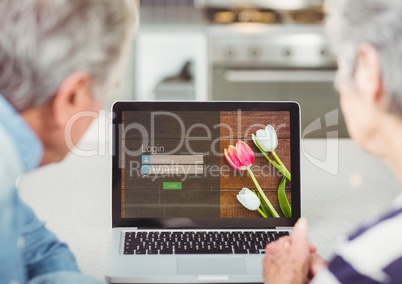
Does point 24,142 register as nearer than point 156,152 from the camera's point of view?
Yes

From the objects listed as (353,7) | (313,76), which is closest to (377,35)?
(353,7)

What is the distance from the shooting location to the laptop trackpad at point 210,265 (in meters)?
1.21

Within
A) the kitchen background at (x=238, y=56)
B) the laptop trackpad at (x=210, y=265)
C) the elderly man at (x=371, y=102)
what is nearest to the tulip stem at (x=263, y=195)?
the laptop trackpad at (x=210, y=265)

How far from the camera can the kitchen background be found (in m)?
3.83

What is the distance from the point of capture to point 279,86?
152 inches

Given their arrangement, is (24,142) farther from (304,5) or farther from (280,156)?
(304,5)

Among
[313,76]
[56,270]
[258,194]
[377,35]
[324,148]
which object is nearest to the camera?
[377,35]

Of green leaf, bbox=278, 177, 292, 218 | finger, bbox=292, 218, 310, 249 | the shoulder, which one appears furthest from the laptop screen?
the shoulder

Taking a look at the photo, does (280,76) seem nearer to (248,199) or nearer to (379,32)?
(248,199)

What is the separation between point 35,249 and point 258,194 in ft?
1.56

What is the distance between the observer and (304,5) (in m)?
3.99

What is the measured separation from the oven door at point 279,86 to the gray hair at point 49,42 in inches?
113

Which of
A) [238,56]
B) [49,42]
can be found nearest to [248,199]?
[49,42]

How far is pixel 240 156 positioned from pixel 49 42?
621 millimetres
